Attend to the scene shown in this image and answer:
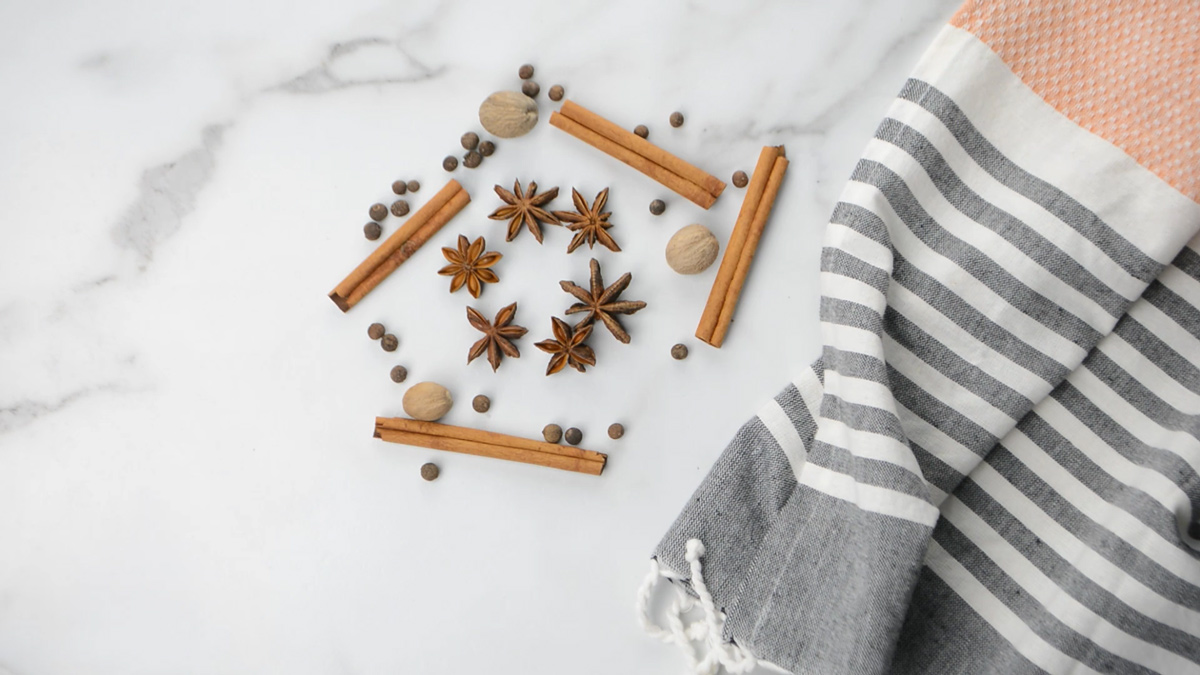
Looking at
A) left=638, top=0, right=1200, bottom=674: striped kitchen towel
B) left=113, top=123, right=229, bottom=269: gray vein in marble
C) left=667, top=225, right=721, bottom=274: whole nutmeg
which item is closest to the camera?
left=638, top=0, right=1200, bottom=674: striped kitchen towel

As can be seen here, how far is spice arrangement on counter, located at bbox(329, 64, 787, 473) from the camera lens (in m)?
0.92

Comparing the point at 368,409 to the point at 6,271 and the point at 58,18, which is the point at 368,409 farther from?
the point at 58,18

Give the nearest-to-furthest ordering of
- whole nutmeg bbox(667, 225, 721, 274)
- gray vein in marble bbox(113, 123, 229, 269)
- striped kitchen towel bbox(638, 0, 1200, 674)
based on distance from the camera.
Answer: striped kitchen towel bbox(638, 0, 1200, 674)
whole nutmeg bbox(667, 225, 721, 274)
gray vein in marble bbox(113, 123, 229, 269)

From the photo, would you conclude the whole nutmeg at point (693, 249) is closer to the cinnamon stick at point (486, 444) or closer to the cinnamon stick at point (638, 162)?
the cinnamon stick at point (638, 162)

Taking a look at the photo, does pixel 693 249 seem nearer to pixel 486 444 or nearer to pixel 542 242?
pixel 542 242

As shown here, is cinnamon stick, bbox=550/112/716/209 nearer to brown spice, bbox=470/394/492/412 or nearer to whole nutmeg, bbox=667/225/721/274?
whole nutmeg, bbox=667/225/721/274

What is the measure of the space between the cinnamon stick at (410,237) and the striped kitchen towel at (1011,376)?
0.46 metres

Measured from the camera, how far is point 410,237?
37.8 inches

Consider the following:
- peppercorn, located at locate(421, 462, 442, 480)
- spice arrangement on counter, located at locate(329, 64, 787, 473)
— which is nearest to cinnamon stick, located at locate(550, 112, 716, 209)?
spice arrangement on counter, located at locate(329, 64, 787, 473)

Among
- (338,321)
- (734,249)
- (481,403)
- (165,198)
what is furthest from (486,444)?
(165,198)

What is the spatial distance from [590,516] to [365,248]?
1.48ft

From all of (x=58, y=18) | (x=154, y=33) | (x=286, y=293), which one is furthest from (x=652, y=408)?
(x=58, y=18)

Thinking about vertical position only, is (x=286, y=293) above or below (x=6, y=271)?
above

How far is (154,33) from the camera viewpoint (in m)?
1.00
